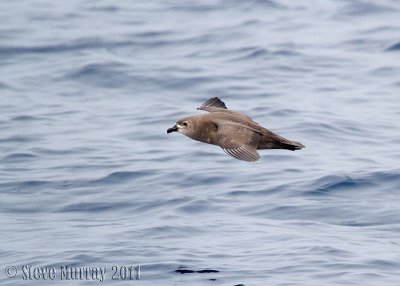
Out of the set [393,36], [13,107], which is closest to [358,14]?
[393,36]

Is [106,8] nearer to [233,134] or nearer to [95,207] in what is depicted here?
[95,207]

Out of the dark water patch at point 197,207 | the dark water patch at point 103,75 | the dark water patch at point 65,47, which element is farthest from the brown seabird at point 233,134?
the dark water patch at point 65,47

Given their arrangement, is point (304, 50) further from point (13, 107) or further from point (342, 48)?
point (13, 107)

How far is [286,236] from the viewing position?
1379 centimetres

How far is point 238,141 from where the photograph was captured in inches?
475

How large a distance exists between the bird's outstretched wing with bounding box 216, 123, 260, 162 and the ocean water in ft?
4.36

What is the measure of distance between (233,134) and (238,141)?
18cm

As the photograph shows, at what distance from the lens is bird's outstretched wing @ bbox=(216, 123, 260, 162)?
11771 millimetres

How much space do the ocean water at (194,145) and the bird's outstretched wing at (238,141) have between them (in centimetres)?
133

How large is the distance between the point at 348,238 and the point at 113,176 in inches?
149

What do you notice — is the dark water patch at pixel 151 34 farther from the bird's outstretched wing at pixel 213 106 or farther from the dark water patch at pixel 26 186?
the bird's outstretched wing at pixel 213 106

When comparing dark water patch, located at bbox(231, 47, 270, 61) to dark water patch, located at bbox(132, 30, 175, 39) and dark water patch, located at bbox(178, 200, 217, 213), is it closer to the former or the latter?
dark water patch, located at bbox(132, 30, 175, 39)

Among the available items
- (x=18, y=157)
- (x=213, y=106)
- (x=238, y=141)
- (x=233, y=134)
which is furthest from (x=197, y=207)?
(x=18, y=157)

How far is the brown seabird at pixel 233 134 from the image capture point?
12000mm
